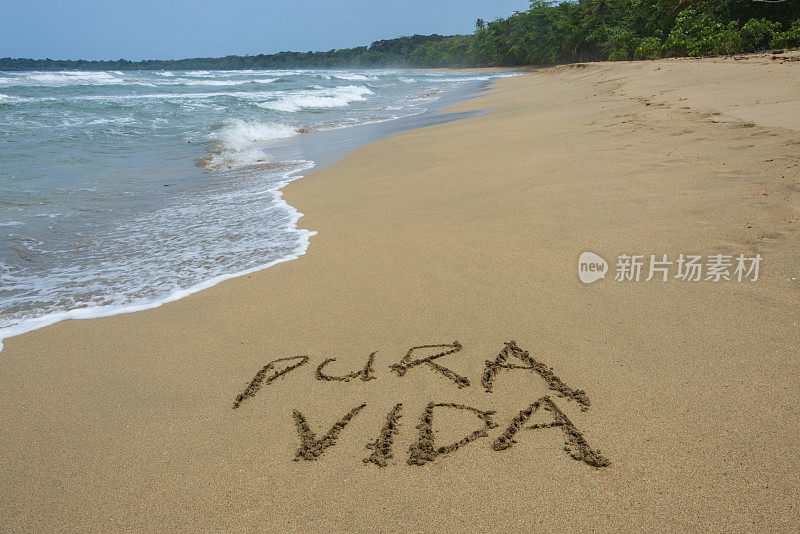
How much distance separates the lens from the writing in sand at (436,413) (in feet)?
5.10

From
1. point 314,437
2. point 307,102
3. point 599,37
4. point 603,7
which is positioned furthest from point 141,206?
point 603,7

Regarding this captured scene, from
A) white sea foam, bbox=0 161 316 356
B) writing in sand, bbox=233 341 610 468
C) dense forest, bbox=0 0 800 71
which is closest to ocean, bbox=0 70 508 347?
white sea foam, bbox=0 161 316 356

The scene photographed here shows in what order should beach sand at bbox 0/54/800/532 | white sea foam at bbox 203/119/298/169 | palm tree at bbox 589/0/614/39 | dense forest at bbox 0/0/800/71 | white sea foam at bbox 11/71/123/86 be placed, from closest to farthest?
1. beach sand at bbox 0/54/800/532
2. white sea foam at bbox 203/119/298/169
3. dense forest at bbox 0/0/800/71
4. white sea foam at bbox 11/71/123/86
5. palm tree at bbox 589/0/614/39

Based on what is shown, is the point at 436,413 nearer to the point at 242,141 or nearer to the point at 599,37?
the point at 242,141

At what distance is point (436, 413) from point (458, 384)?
0.18 m

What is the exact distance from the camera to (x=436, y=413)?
1.73 meters

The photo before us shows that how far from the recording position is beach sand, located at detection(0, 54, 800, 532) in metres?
1.39

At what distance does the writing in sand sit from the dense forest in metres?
16.4

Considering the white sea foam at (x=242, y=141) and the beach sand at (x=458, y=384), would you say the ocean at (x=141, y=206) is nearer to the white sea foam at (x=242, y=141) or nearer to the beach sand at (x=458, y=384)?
the white sea foam at (x=242, y=141)

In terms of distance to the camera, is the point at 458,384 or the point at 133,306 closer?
the point at 458,384

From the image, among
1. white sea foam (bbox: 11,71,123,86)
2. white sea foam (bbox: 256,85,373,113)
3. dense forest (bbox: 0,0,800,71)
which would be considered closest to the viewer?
dense forest (bbox: 0,0,800,71)

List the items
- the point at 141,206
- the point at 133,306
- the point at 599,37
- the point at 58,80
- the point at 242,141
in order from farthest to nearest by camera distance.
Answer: the point at 599,37 → the point at 58,80 → the point at 242,141 → the point at 141,206 → the point at 133,306

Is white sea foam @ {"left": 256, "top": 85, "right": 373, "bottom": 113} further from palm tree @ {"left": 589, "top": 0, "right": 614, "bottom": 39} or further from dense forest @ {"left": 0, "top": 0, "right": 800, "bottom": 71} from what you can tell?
palm tree @ {"left": 589, "top": 0, "right": 614, "bottom": 39}

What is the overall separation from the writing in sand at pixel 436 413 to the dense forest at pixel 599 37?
1641 centimetres
